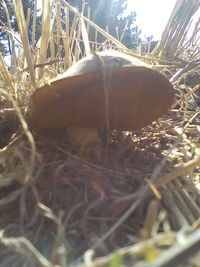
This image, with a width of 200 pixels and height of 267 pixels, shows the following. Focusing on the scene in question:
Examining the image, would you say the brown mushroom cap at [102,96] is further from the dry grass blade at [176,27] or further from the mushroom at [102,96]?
the dry grass blade at [176,27]

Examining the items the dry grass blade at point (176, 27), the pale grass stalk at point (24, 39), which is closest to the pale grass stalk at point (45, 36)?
the pale grass stalk at point (24, 39)

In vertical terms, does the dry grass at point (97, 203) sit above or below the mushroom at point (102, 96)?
below

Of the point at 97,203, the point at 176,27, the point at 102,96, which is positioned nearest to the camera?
the point at 97,203

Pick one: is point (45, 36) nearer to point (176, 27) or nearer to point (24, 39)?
point (24, 39)

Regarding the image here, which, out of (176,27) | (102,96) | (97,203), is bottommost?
(97,203)

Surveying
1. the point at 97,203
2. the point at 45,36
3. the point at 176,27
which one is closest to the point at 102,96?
the point at 97,203

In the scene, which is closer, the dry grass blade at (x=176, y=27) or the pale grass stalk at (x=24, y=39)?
the pale grass stalk at (x=24, y=39)

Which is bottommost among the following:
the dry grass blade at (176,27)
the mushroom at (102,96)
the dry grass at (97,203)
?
the dry grass at (97,203)

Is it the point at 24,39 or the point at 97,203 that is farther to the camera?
the point at 24,39

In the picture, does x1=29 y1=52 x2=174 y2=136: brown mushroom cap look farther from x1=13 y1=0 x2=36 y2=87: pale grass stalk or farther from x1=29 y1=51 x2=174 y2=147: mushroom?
x1=13 y1=0 x2=36 y2=87: pale grass stalk

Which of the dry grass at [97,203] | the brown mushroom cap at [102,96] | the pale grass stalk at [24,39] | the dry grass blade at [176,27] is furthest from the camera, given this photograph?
the dry grass blade at [176,27]
